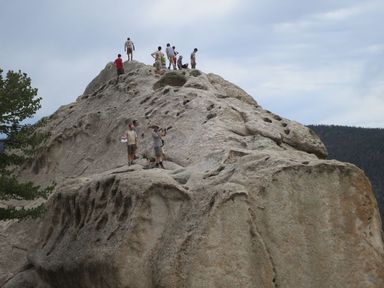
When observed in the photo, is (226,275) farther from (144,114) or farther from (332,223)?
(144,114)

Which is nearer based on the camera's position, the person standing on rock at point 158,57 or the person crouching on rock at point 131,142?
the person crouching on rock at point 131,142

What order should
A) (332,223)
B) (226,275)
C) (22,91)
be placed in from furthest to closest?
(22,91) → (332,223) → (226,275)

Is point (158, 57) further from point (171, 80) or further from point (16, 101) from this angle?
point (16, 101)

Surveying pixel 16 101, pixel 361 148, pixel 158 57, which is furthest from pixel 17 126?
pixel 361 148

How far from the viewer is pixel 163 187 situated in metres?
18.3

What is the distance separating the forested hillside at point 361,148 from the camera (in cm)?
9762

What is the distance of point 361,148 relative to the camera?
104750mm

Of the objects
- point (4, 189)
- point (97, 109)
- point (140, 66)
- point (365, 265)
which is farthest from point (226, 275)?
point (140, 66)

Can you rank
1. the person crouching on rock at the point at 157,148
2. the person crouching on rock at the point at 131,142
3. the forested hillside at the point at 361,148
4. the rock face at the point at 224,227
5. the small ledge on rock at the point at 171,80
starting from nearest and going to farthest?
the rock face at the point at 224,227, the person crouching on rock at the point at 157,148, the person crouching on rock at the point at 131,142, the small ledge on rock at the point at 171,80, the forested hillside at the point at 361,148

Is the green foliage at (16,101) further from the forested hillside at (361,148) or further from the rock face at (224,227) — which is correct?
the forested hillside at (361,148)

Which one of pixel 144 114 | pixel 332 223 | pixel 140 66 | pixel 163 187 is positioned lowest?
pixel 332 223

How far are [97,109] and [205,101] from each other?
7937mm

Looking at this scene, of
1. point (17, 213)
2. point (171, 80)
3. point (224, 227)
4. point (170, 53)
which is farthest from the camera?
point (170, 53)

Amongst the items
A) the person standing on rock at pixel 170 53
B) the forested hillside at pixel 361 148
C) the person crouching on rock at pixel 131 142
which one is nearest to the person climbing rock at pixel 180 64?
the person standing on rock at pixel 170 53
